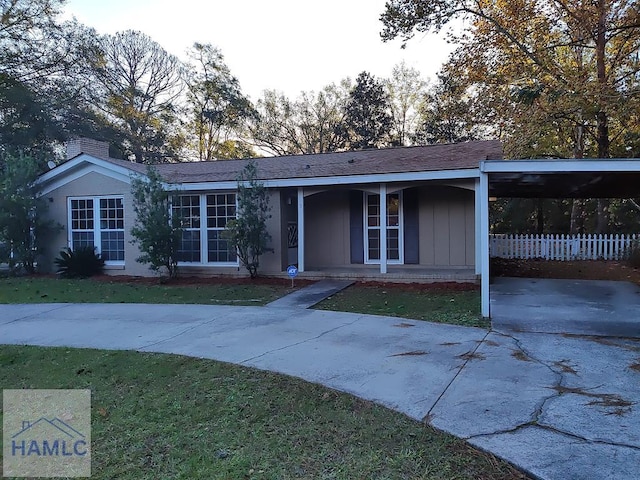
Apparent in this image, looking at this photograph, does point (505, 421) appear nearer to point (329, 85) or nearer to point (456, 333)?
point (456, 333)

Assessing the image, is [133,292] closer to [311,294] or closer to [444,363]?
[311,294]

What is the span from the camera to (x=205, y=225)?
1279 cm

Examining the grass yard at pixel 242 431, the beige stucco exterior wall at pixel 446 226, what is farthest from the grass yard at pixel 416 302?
Answer: the grass yard at pixel 242 431

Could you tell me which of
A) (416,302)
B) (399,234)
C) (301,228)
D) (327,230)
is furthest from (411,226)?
(416,302)

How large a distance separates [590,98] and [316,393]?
48.8ft

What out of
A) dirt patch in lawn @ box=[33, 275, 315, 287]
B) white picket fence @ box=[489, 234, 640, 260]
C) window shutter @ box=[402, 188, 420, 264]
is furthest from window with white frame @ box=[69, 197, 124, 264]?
white picket fence @ box=[489, 234, 640, 260]

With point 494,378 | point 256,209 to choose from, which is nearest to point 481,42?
point 256,209

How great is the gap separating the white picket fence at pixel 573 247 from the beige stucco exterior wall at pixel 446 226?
190 inches

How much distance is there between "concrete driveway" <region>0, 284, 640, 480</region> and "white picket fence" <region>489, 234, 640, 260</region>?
10786mm

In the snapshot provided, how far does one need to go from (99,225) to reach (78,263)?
133 centimetres

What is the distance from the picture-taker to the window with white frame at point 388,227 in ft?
41.3

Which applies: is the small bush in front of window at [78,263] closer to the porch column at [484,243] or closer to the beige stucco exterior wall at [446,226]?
the beige stucco exterior wall at [446,226]

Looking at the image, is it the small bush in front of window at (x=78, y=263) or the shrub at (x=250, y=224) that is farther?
the small bush in front of window at (x=78, y=263)

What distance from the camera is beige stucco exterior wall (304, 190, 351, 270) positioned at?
518 inches
